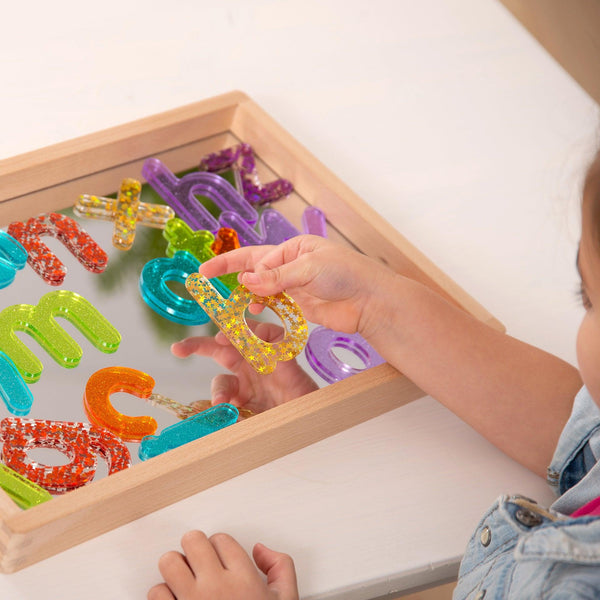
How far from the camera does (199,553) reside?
704mm

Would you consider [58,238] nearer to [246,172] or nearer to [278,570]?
[246,172]

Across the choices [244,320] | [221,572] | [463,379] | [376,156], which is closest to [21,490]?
[221,572]

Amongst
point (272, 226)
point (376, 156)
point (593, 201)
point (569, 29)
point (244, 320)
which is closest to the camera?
point (593, 201)

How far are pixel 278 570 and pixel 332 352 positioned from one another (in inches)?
9.9

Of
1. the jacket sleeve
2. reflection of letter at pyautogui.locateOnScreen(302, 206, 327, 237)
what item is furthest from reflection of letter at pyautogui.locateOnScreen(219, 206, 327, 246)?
the jacket sleeve

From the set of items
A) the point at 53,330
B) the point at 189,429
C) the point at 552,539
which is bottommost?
the point at 552,539

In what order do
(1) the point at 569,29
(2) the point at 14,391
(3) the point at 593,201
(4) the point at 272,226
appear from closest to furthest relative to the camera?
(3) the point at 593,201 → (2) the point at 14,391 → (4) the point at 272,226 → (1) the point at 569,29

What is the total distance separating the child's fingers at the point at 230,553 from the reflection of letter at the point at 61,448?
0.33 ft

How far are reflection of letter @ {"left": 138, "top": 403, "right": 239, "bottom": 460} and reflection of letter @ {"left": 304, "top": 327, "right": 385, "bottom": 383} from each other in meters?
0.10

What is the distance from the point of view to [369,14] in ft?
4.37

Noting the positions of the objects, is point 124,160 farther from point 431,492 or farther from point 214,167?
point 431,492

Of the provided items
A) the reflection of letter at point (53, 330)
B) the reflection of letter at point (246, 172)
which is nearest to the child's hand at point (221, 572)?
the reflection of letter at point (53, 330)

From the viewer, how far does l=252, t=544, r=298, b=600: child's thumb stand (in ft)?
2.29

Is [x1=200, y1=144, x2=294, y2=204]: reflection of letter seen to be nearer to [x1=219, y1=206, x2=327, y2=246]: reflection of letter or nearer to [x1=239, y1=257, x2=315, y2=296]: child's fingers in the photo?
[x1=219, y1=206, x2=327, y2=246]: reflection of letter
